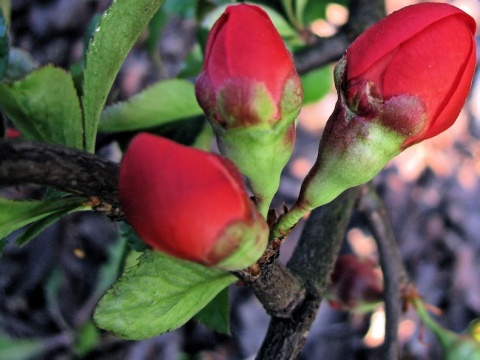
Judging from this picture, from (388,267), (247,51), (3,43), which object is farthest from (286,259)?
(247,51)

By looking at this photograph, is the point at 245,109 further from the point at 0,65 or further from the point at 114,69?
the point at 0,65

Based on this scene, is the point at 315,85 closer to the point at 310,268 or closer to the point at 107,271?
the point at 310,268

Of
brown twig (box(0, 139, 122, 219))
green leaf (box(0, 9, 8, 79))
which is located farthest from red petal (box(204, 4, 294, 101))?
green leaf (box(0, 9, 8, 79))

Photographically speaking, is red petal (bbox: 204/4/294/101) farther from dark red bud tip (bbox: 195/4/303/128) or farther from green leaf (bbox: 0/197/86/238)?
green leaf (bbox: 0/197/86/238)

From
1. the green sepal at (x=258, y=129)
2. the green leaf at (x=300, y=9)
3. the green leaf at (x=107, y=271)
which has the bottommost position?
the green leaf at (x=107, y=271)

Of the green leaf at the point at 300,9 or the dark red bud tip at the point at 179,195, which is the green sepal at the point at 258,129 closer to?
the dark red bud tip at the point at 179,195

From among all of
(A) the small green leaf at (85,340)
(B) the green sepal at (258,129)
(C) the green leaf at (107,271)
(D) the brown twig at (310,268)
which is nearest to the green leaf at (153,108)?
(D) the brown twig at (310,268)

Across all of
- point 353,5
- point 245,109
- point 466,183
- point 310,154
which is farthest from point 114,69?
point 466,183
